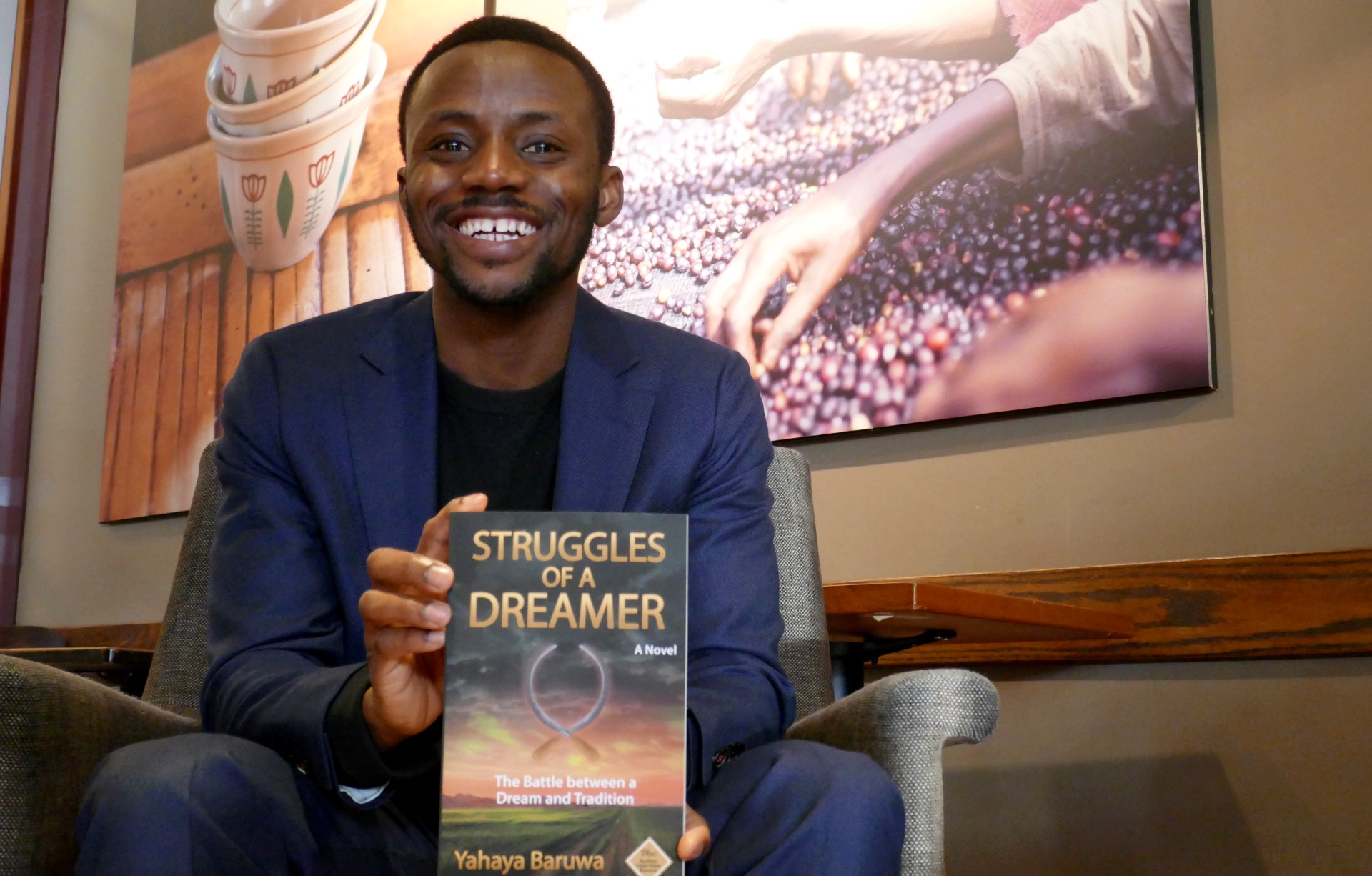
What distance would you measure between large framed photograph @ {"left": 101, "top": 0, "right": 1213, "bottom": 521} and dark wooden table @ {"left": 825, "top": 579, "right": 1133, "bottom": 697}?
0.51 metres

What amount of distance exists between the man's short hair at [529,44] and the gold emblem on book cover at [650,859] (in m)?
0.96

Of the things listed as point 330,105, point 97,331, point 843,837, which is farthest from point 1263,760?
point 97,331

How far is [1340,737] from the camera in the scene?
212 centimetres

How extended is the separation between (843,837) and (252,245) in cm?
317

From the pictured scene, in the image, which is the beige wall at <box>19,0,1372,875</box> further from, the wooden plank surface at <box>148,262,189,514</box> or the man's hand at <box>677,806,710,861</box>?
the wooden plank surface at <box>148,262,189,514</box>

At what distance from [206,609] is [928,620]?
41.6 inches

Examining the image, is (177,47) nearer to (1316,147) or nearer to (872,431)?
(872,431)

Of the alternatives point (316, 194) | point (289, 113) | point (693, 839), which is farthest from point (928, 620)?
point (289, 113)

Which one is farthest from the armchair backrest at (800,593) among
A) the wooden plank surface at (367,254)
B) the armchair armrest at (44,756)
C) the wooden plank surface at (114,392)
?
the wooden plank surface at (114,392)

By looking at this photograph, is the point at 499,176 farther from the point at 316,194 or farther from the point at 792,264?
the point at 316,194

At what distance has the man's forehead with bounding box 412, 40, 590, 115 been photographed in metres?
1.51

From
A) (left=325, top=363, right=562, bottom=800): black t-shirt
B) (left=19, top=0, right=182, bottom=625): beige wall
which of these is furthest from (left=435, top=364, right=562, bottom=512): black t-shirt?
(left=19, top=0, right=182, bottom=625): beige wall

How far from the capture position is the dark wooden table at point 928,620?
5.62 feet

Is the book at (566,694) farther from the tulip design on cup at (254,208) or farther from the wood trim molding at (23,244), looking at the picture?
the wood trim molding at (23,244)
